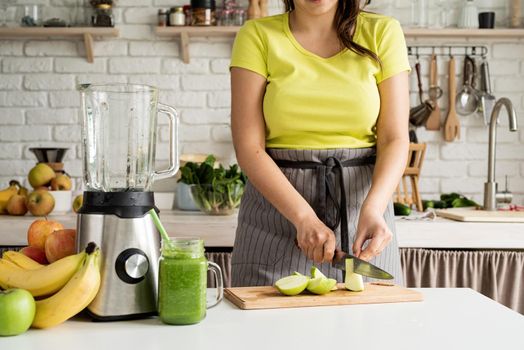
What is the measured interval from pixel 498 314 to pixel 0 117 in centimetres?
337

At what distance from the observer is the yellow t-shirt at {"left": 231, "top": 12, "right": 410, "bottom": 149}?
1.67 metres

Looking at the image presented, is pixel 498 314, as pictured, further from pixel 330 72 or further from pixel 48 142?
pixel 48 142

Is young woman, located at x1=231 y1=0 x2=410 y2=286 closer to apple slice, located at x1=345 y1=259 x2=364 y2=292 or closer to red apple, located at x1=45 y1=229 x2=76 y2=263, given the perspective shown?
apple slice, located at x1=345 y1=259 x2=364 y2=292

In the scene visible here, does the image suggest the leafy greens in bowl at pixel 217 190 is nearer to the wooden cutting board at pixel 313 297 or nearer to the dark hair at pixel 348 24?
the dark hair at pixel 348 24

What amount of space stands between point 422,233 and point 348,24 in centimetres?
109

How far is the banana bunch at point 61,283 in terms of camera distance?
115 centimetres

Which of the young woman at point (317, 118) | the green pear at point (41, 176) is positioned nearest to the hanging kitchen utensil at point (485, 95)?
the green pear at point (41, 176)

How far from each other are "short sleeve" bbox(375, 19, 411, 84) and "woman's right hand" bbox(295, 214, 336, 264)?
0.41 meters

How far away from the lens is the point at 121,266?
121 centimetres

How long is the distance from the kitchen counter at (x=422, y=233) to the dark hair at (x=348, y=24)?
1.03 meters

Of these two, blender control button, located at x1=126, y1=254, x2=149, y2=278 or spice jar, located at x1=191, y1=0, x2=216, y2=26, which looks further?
spice jar, located at x1=191, y1=0, x2=216, y2=26

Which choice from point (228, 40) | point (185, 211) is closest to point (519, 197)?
point (228, 40)

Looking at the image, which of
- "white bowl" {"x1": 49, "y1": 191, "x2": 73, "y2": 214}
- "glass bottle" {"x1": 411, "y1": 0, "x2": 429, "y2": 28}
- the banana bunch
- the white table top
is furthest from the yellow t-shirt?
"glass bottle" {"x1": 411, "y1": 0, "x2": 429, "y2": 28}

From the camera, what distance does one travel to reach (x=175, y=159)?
4.39ft
